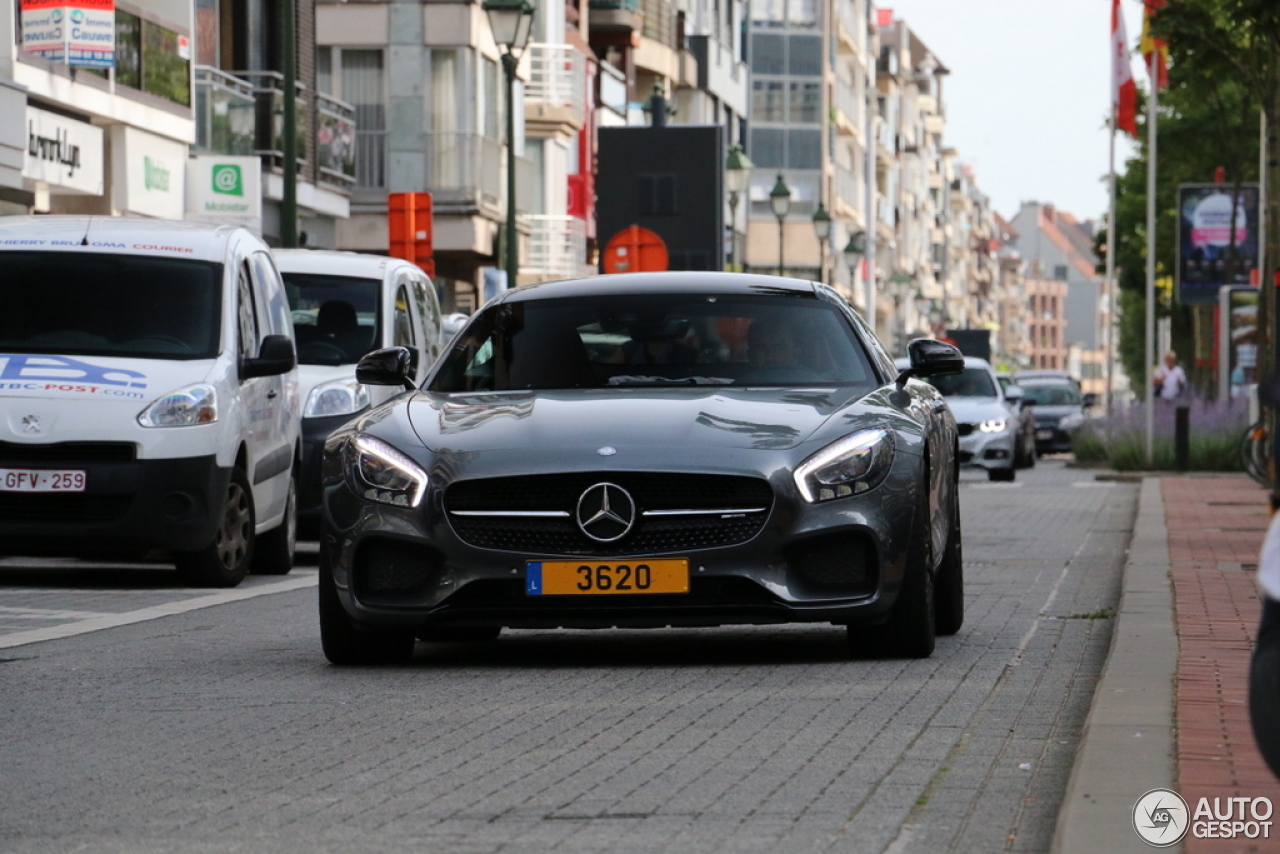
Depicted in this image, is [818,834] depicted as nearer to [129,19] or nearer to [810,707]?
[810,707]

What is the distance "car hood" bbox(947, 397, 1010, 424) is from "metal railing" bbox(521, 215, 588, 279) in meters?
21.3

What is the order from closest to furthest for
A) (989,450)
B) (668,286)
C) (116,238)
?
(668,286) < (116,238) < (989,450)

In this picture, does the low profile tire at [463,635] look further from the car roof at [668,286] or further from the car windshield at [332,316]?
the car windshield at [332,316]

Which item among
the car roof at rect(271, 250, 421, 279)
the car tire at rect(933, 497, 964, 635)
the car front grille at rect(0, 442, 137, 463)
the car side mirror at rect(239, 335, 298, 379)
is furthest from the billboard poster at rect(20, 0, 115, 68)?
the car tire at rect(933, 497, 964, 635)

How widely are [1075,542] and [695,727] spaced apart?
481 inches

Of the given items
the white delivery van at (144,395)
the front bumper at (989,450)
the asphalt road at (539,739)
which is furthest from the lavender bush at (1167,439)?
the asphalt road at (539,739)

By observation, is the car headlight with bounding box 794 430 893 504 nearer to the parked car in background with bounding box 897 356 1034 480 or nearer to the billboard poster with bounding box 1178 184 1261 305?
the parked car in background with bounding box 897 356 1034 480

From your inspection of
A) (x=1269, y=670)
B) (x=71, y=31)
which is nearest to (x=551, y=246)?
(x=71, y=31)

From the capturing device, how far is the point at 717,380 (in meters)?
10.4

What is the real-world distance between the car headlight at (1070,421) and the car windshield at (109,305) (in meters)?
37.3

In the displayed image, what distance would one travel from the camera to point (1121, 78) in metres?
57.2

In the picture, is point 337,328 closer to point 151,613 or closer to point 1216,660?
point 151,613

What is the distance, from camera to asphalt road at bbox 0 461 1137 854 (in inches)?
243

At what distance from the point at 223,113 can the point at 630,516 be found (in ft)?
98.6
